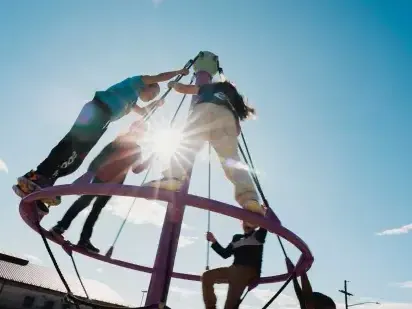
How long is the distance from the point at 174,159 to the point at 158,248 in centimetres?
87

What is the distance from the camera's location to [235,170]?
331 centimetres

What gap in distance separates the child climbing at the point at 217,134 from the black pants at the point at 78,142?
1093 millimetres

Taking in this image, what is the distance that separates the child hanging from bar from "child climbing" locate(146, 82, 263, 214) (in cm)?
103

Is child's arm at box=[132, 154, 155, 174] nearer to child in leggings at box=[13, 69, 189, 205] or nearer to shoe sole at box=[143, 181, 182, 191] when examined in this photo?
child in leggings at box=[13, 69, 189, 205]

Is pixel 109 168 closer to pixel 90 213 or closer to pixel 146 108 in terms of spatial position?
pixel 90 213

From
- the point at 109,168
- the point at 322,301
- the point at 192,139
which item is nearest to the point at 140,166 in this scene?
the point at 109,168

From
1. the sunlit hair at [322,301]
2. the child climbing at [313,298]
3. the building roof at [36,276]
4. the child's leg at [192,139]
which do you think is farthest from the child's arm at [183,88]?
the building roof at [36,276]

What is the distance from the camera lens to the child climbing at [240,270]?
3672 mm

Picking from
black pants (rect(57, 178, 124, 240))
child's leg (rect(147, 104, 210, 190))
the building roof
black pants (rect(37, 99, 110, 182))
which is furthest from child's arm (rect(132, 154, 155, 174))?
the building roof

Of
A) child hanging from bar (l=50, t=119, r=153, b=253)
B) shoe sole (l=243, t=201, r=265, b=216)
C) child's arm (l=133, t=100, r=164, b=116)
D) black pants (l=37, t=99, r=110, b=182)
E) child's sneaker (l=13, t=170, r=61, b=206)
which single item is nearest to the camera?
shoe sole (l=243, t=201, r=265, b=216)

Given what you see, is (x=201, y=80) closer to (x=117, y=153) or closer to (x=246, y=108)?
(x=246, y=108)

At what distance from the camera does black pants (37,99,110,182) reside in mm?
3471

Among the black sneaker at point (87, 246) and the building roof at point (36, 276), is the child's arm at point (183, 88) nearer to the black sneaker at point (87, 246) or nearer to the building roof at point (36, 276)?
the black sneaker at point (87, 246)

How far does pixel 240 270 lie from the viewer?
3734 mm
